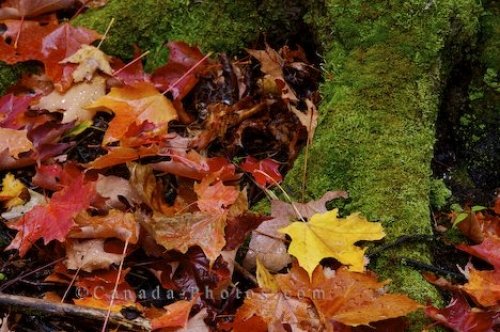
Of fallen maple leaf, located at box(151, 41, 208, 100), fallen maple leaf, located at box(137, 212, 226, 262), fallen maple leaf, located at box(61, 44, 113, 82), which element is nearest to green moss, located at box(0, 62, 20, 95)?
fallen maple leaf, located at box(61, 44, 113, 82)

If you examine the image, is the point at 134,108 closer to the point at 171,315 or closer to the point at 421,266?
the point at 171,315

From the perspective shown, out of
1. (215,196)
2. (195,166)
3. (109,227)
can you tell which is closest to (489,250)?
(215,196)

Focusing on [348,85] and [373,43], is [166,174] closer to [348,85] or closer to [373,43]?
[348,85]

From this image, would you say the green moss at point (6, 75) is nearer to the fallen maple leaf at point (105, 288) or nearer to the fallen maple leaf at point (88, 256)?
the fallen maple leaf at point (88, 256)

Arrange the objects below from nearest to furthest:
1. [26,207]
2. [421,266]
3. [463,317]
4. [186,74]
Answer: [463,317] → [421,266] → [26,207] → [186,74]

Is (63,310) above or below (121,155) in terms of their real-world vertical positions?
below

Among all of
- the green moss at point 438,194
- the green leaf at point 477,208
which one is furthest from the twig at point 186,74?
the green leaf at point 477,208

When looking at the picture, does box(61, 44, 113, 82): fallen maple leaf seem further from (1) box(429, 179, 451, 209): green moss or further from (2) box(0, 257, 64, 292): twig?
(1) box(429, 179, 451, 209): green moss
